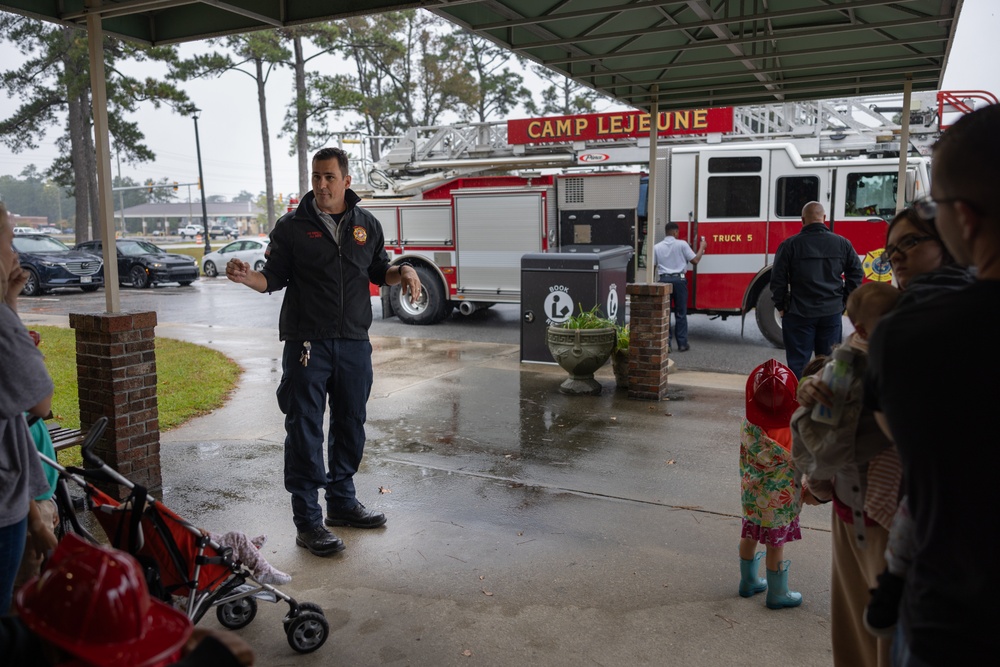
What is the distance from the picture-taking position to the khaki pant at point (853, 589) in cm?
222

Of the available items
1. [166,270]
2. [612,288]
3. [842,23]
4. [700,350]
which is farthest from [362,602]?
[166,270]

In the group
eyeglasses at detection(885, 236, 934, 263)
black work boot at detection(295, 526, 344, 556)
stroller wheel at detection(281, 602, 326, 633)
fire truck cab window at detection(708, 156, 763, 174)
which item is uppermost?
fire truck cab window at detection(708, 156, 763, 174)

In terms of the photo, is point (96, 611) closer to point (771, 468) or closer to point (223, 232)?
point (771, 468)

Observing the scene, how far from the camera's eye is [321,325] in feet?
14.2

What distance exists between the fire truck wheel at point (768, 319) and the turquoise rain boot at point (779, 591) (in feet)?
27.1

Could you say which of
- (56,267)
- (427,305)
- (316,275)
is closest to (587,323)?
(316,275)

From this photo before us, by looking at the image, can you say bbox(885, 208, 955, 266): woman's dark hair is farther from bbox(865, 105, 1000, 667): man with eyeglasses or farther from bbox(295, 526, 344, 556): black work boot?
bbox(295, 526, 344, 556): black work boot

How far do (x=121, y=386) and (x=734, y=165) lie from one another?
941 centimetres

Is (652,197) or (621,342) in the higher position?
(652,197)

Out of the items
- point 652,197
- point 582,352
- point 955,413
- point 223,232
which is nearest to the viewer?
point 955,413

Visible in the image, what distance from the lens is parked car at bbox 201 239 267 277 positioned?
28.8 metres

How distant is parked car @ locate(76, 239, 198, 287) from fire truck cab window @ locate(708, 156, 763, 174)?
722 inches

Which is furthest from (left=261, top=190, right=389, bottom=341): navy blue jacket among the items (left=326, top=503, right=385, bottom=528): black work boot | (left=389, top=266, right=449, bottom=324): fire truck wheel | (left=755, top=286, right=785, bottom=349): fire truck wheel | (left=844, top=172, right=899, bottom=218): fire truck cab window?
(left=389, top=266, right=449, bottom=324): fire truck wheel

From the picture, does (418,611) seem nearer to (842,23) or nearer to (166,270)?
(842,23)
